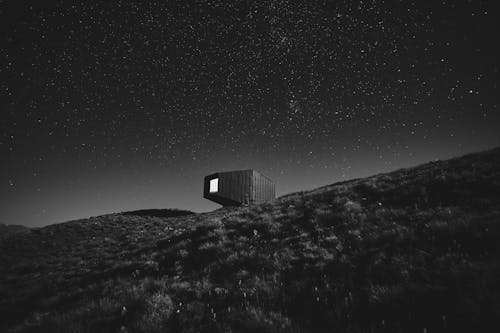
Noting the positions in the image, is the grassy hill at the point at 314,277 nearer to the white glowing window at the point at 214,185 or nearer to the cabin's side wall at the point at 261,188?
the white glowing window at the point at 214,185

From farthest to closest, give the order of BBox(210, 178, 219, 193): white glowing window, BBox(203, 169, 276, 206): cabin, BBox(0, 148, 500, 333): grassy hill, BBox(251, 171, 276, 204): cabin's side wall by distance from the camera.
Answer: BBox(251, 171, 276, 204): cabin's side wall
BBox(203, 169, 276, 206): cabin
BBox(210, 178, 219, 193): white glowing window
BBox(0, 148, 500, 333): grassy hill

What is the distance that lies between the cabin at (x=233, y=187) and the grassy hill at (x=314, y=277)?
21.7 m

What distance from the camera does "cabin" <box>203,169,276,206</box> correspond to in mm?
34031

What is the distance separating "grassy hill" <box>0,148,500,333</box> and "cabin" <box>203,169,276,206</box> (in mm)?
21690

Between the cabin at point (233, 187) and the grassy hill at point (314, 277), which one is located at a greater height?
the cabin at point (233, 187)

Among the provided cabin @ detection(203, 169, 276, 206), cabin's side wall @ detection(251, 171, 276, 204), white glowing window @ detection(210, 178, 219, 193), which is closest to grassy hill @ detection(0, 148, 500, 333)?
white glowing window @ detection(210, 178, 219, 193)

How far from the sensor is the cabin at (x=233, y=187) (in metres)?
34.0

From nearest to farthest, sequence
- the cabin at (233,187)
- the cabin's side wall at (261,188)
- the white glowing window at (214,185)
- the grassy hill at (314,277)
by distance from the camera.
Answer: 1. the grassy hill at (314,277)
2. the white glowing window at (214,185)
3. the cabin at (233,187)
4. the cabin's side wall at (261,188)

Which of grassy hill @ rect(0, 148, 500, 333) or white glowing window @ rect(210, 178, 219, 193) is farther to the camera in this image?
white glowing window @ rect(210, 178, 219, 193)

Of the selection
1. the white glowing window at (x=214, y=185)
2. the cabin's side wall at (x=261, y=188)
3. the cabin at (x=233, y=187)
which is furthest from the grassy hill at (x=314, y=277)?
the cabin's side wall at (x=261, y=188)

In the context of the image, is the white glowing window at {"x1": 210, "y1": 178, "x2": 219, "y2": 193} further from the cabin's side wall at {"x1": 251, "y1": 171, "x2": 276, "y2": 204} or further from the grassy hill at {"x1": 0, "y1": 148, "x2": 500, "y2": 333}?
the grassy hill at {"x1": 0, "y1": 148, "x2": 500, "y2": 333}

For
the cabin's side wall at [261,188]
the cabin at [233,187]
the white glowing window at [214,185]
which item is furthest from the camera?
the cabin's side wall at [261,188]

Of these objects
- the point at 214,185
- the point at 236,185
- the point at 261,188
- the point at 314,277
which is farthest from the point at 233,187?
the point at 314,277

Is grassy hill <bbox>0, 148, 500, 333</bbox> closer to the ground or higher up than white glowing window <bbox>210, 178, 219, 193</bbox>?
closer to the ground
